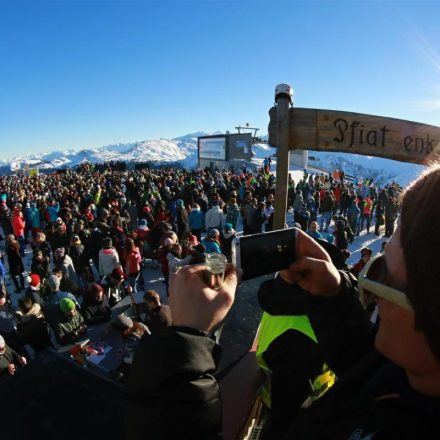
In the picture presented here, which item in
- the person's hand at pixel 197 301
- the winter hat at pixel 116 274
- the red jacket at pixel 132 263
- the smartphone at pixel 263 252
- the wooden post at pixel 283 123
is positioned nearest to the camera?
the person's hand at pixel 197 301

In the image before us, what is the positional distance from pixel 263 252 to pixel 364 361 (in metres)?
0.47

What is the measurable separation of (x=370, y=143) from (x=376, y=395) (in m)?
1.90

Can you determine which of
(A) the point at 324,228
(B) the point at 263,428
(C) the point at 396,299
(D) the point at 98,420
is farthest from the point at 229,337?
(A) the point at 324,228

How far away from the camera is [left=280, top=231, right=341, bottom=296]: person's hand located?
1.18 meters

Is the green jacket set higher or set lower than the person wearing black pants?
lower

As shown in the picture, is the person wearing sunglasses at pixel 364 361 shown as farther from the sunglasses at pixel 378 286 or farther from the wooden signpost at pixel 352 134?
the wooden signpost at pixel 352 134

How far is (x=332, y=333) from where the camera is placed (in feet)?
4.03

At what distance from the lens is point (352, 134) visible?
2.29 m

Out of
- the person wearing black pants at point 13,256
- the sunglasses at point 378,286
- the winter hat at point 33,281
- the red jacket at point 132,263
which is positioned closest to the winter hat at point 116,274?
the red jacket at point 132,263

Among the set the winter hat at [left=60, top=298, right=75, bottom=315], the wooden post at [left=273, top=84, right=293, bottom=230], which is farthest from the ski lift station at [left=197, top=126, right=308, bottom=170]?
the wooden post at [left=273, top=84, right=293, bottom=230]

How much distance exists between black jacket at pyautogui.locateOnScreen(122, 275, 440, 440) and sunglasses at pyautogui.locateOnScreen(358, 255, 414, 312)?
196 mm

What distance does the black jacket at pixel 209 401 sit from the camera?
2.17ft

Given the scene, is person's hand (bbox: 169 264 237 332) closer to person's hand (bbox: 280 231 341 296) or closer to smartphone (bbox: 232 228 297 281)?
smartphone (bbox: 232 228 297 281)

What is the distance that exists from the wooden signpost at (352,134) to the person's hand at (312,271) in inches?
48.7
